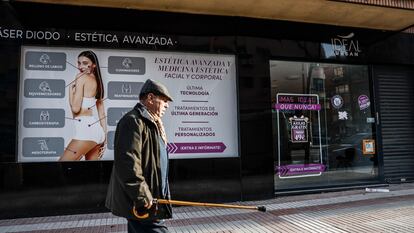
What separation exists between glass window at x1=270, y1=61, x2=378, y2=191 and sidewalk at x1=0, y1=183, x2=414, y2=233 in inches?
43.9

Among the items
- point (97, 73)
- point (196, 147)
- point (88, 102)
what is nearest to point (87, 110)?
point (88, 102)

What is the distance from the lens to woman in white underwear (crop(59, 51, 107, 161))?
732cm

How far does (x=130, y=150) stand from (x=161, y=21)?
17.2ft

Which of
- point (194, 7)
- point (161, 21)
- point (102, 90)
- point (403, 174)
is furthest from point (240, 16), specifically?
point (403, 174)

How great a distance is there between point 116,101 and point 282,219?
12.1 feet

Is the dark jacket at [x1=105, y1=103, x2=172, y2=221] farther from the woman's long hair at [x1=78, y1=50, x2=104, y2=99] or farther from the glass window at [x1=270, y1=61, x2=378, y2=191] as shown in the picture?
the glass window at [x1=270, y1=61, x2=378, y2=191]

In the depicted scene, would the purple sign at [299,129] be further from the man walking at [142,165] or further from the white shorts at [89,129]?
the man walking at [142,165]

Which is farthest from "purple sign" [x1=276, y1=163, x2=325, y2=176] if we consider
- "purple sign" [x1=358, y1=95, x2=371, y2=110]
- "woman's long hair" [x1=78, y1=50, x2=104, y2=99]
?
"woman's long hair" [x1=78, y1=50, x2=104, y2=99]

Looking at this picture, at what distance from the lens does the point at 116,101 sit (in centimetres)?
757

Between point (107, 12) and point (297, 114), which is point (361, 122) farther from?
point (107, 12)

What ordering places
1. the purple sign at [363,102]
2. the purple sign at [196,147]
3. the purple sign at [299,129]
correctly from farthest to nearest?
the purple sign at [363,102], the purple sign at [299,129], the purple sign at [196,147]

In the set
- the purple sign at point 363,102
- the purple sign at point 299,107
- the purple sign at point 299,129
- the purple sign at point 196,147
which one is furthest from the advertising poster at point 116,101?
the purple sign at point 363,102

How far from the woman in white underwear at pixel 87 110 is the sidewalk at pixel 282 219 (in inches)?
46.4

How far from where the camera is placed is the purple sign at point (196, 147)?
7.76m
